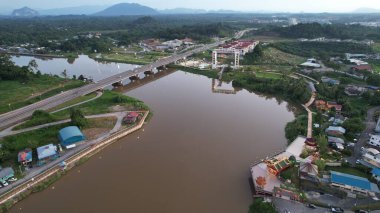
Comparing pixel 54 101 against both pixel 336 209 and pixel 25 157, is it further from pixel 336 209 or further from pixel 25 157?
pixel 336 209

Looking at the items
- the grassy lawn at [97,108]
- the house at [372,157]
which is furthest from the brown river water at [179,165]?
the house at [372,157]

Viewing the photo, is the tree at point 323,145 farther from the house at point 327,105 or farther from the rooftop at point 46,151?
the rooftop at point 46,151

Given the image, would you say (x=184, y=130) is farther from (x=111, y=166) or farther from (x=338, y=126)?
(x=338, y=126)

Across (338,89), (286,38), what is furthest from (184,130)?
(286,38)

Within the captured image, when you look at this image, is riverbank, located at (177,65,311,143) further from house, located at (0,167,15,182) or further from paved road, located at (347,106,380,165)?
house, located at (0,167,15,182)

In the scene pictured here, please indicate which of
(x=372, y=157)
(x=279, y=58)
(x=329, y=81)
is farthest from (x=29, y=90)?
(x=279, y=58)

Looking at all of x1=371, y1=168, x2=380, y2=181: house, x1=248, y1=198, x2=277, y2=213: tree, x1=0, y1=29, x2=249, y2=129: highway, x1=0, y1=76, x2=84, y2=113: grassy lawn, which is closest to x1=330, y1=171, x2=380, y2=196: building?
x1=371, y1=168, x2=380, y2=181: house
